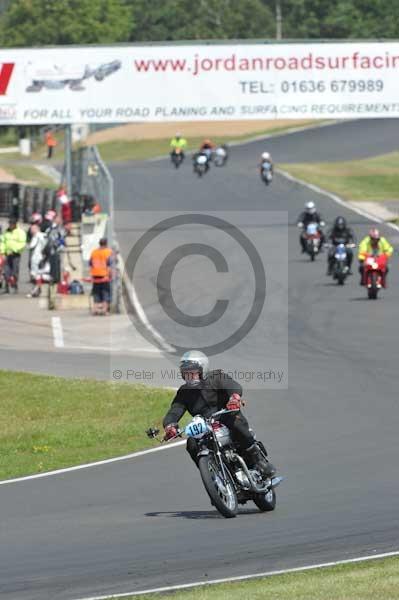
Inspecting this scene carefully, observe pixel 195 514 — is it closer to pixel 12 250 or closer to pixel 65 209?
pixel 12 250

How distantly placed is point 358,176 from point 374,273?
3523cm

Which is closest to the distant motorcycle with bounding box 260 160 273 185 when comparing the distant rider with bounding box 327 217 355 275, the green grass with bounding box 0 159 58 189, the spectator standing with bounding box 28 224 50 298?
the green grass with bounding box 0 159 58 189

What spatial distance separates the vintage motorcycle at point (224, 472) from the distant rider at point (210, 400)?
68 mm

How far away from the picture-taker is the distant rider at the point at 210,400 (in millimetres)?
12469

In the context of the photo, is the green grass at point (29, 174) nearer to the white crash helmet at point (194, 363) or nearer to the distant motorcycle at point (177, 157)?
the distant motorcycle at point (177, 157)

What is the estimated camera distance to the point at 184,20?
395 feet

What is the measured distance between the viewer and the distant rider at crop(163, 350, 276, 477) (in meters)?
12.5

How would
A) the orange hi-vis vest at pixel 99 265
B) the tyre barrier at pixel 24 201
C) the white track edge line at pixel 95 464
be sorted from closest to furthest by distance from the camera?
the white track edge line at pixel 95 464
the orange hi-vis vest at pixel 99 265
the tyre barrier at pixel 24 201

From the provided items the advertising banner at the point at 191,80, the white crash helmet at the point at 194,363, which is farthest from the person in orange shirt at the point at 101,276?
the white crash helmet at the point at 194,363

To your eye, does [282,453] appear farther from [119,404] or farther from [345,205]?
[345,205]

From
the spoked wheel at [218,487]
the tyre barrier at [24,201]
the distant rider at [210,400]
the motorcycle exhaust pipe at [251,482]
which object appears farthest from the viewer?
the tyre barrier at [24,201]

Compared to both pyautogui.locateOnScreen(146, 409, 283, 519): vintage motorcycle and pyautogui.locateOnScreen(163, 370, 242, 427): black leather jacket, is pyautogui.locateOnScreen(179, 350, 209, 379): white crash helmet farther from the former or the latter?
pyautogui.locateOnScreen(146, 409, 283, 519): vintage motorcycle

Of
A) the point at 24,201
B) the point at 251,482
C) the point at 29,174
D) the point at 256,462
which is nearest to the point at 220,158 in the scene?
the point at 29,174

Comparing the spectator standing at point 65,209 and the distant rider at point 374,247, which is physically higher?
the spectator standing at point 65,209
